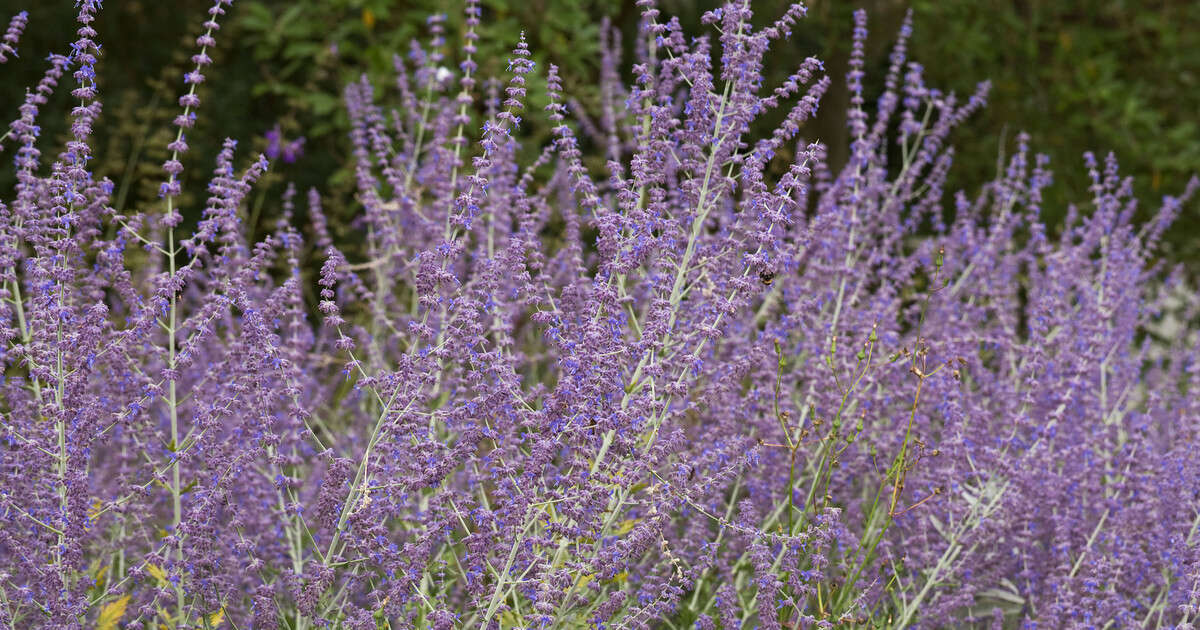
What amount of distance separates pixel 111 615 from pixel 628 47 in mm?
5484

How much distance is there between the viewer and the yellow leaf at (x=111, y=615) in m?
3.08

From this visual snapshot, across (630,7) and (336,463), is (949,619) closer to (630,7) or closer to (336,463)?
(336,463)

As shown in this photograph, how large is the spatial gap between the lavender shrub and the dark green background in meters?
2.79

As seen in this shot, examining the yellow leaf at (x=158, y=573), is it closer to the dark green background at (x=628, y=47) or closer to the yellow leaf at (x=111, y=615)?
the yellow leaf at (x=111, y=615)

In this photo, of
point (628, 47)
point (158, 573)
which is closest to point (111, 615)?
point (158, 573)

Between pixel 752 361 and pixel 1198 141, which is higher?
pixel 1198 141

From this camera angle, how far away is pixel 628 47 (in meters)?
7.85

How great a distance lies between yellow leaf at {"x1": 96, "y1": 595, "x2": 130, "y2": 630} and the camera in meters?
3.08

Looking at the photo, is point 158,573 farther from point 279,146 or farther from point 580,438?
point 279,146

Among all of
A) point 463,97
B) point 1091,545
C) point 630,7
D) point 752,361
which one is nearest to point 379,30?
point 630,7

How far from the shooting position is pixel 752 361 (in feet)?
10.9

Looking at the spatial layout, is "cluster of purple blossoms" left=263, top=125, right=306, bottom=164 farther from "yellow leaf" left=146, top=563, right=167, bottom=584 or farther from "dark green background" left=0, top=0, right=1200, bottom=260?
"yellow leaf" left=146, top=563, right=167, bottom=584

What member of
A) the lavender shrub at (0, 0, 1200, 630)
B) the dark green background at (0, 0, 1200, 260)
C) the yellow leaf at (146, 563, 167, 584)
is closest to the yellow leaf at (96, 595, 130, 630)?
the lavender shrub at (0, 0, 1200, 630)

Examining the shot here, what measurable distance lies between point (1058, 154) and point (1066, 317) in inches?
168
